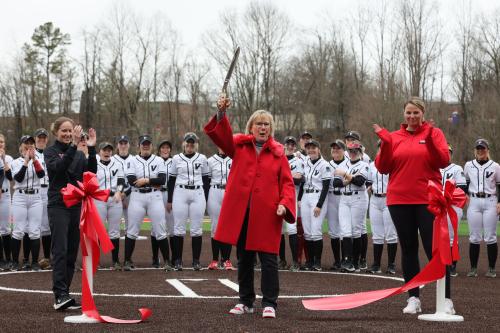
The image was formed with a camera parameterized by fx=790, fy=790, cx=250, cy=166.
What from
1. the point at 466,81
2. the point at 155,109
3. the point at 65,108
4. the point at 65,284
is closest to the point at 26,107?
the point at 65,108

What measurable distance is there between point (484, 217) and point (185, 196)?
202 inches

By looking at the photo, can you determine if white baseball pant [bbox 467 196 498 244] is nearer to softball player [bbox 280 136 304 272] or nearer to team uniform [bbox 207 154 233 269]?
softball player [bbox 280 136 304 272]

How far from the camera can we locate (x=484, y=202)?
43.5 ft

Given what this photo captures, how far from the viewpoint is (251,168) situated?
8258 millimetres

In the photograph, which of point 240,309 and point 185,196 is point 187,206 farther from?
point 240,309

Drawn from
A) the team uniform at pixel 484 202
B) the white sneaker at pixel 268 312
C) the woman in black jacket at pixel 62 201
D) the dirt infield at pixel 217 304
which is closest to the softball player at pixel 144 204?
the dirt infield at pixel 217 304

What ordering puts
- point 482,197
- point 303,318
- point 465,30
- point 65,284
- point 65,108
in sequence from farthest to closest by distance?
point 65,108 → point 465,30 → point 482,197 → point 65,284 → point 303,318

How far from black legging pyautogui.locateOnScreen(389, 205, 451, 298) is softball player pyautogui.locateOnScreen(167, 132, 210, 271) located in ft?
19.4

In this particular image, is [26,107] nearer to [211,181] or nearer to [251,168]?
[211,181]

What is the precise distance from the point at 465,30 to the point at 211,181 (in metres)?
38.1

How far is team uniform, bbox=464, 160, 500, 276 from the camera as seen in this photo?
1322 cm

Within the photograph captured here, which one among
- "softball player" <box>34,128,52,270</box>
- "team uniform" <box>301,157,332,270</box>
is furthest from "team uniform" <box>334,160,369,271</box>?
"softball player" <box>34,128,52,270</box>

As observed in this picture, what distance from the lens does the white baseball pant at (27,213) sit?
13742mm

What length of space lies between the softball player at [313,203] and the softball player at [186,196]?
6.16 ft
